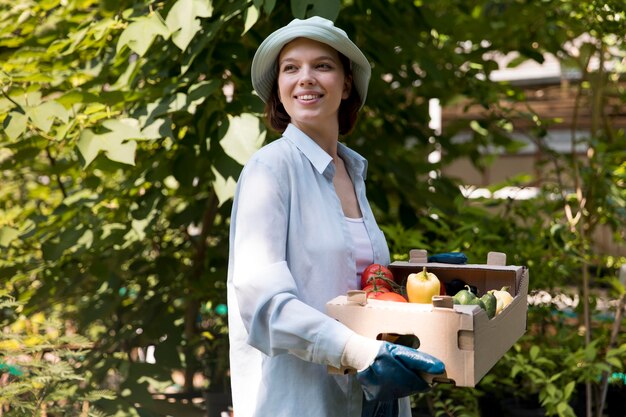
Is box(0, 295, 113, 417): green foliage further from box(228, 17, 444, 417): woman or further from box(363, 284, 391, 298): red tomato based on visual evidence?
box(363, 284, 391, 298): red tomato

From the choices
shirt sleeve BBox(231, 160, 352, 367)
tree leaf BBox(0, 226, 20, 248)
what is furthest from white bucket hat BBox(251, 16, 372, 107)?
tree leaf BBox(0, 226, 20, 248)

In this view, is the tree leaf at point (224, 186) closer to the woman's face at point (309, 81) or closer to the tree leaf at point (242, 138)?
the tree leaf at point (242, 138)

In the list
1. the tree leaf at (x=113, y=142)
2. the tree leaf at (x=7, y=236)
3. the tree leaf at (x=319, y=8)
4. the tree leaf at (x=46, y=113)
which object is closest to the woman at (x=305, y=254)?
the tree leaf at (x=319, y=8)

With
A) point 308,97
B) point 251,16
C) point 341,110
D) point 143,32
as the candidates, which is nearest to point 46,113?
point 143,32

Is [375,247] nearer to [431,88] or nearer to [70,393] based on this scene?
[70,393]

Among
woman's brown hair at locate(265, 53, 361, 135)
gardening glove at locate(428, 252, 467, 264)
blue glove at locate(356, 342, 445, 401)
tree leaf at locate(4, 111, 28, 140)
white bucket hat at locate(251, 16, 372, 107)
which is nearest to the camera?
blue glove at locate(356, 342, 445, 401)

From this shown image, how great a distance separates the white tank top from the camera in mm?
1626

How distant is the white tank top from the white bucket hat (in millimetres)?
310

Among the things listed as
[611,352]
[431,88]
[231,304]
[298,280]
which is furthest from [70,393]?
[431,88]

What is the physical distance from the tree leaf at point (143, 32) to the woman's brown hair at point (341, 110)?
786mm

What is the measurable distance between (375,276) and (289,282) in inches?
8.1

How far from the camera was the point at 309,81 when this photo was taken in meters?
1.62

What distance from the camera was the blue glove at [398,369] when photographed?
130 centimetres

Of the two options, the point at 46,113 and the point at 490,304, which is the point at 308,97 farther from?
the point at 46,113
